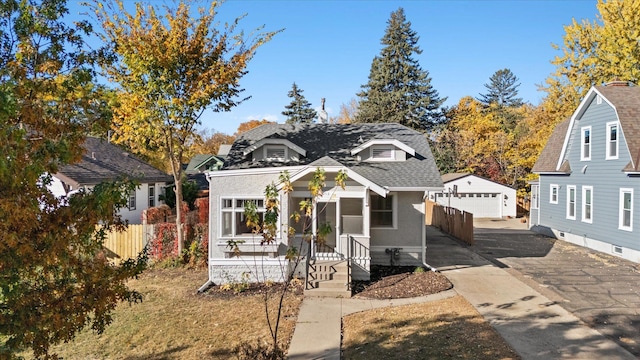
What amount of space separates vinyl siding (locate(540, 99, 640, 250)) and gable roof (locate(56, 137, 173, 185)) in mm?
21482

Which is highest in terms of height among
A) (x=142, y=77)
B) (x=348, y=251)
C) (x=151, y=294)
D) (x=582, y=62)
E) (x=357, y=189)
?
(x=582, y=62)

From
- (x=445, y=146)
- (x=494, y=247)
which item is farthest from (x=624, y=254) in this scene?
(x=445, y=146)

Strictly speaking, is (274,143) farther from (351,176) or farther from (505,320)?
(505,320)

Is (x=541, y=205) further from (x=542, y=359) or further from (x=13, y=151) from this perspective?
(x=13, y=151)

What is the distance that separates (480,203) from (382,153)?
62.2 feet

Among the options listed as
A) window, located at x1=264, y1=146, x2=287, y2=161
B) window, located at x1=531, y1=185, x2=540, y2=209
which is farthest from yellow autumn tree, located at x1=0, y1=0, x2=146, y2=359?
window, located at x1=531, y1=185, x2=540, y2=209

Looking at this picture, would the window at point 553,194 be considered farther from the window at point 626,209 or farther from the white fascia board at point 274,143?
the white fascia board at point 274,143

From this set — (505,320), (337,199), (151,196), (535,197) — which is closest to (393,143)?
(337,199)

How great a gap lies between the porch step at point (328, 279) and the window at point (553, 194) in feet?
51.8

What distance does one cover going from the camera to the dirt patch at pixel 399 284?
455 inches

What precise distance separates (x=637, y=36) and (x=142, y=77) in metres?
27.9

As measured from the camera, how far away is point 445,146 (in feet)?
138

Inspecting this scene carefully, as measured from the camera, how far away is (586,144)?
760 inches

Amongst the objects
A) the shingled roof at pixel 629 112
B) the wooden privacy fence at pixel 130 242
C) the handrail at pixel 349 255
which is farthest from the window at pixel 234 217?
the shingled roof at pixel 629 112
